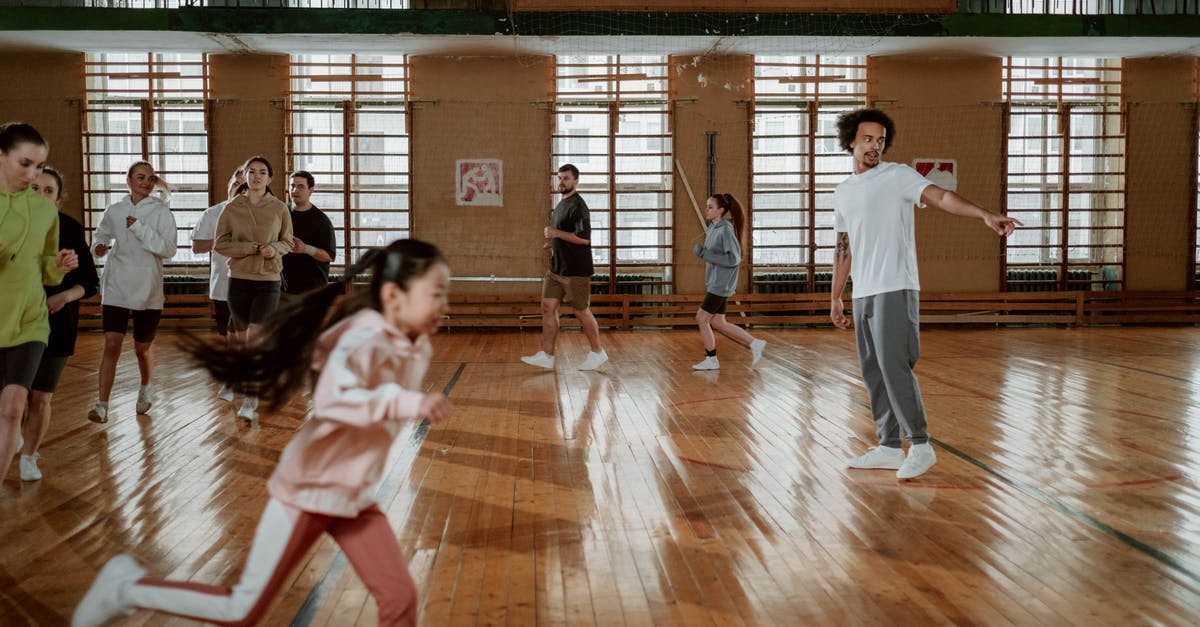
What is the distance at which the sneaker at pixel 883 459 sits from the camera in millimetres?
4547

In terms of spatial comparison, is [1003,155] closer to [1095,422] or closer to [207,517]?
[1095,422]

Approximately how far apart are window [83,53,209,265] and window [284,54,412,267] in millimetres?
1185

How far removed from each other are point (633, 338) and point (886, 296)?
7.40 metres

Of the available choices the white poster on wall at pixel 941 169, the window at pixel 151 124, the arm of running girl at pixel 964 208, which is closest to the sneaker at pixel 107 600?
the arm of running girl at pixel 964 208

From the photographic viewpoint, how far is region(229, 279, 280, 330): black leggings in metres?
5.93

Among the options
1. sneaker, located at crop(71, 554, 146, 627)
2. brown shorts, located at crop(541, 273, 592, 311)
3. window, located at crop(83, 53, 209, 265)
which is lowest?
sneaker, located at crop(71, 554, 146, 627)

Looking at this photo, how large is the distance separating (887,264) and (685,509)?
4.52 ft

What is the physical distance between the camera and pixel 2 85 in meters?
12.1

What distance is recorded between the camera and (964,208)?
3.98 meters

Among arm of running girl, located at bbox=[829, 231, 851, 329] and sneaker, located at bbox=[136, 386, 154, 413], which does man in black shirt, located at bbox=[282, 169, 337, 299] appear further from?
arm of running girl, located at bbox=[829, 231, 851, 329]

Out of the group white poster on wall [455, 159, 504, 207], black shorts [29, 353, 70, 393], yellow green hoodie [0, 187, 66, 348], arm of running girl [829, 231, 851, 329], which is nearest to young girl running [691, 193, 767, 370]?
arm of running girl [829, 231, 851, 329]

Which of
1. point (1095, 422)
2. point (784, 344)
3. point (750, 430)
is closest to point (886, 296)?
point (750, 430)

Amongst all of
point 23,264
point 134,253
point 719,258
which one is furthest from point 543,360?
point 23,264

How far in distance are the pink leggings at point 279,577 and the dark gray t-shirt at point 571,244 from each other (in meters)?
6.16
